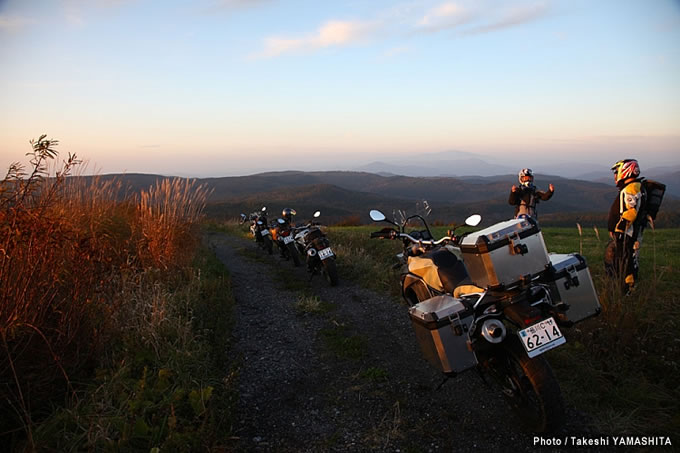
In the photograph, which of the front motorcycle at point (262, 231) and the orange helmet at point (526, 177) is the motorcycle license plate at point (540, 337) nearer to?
the orange helmet at point (526, 177)

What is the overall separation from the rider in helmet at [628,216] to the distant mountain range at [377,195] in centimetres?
2402

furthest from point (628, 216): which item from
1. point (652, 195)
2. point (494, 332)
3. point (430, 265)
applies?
point (494, 332)

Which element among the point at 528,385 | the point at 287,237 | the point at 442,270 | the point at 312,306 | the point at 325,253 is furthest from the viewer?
the point at 287,237

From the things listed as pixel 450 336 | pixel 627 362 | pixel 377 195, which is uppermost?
pixel 450 336

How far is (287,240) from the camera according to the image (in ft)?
32.3

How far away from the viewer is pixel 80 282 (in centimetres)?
341

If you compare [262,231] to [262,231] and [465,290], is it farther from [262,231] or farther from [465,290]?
[465,290]

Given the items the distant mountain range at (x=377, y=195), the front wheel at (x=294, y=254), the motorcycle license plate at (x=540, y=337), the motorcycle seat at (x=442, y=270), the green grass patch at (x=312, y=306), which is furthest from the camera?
the distant mountain range at (x=377, y=195)

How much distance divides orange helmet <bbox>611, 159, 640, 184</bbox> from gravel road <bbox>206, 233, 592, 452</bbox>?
3349 mm

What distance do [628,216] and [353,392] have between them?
411 cm

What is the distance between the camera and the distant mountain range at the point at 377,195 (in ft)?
149

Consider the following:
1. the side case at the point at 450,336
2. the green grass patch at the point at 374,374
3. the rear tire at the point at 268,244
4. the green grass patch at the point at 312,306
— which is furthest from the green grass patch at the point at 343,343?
the rear tire at the point at 268,244

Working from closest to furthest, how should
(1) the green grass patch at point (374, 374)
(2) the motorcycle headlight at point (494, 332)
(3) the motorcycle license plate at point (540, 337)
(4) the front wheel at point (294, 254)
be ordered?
(3) the motorcycle license plate at point (540, 337)
(2) the motorcycle headlight at point (494, 332)
(1) the green grass patch at point (374, 374)
(4) the front wheel at point (294, 254)

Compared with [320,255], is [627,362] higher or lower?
lower
